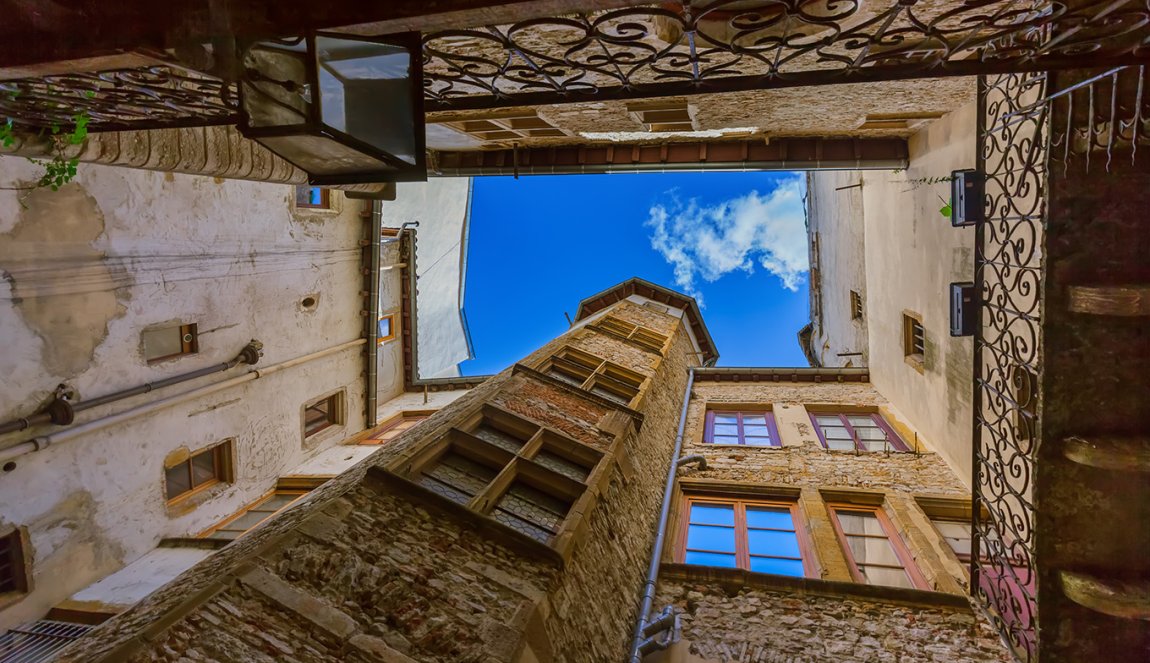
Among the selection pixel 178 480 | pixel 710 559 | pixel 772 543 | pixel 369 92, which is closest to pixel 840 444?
pixel 772 543

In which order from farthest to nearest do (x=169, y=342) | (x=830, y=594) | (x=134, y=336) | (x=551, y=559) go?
(x=169, y=342) → (x=134, y=336) → (x=830, y=594) → (x=551, y=559)

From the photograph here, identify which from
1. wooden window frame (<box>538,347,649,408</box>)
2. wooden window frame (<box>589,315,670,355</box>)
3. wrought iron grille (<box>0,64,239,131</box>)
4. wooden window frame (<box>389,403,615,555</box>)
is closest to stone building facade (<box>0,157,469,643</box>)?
wrought iron grille (<box>0,64,239,131</box>)

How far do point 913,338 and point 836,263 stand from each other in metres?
8.33

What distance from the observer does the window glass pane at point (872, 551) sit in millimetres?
7863

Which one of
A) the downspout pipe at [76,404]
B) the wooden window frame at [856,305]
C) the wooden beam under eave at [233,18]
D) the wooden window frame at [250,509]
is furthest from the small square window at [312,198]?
the wooden window frame at [856,305]

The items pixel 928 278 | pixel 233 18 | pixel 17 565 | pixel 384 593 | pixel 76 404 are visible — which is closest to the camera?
pixel 233 18

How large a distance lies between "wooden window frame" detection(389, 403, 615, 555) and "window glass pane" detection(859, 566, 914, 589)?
355 cm

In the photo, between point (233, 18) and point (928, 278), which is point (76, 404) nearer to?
point (233, 18)

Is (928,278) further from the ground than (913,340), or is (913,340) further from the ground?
(928,278)

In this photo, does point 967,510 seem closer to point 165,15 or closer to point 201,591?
point 201,591

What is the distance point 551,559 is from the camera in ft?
18.5

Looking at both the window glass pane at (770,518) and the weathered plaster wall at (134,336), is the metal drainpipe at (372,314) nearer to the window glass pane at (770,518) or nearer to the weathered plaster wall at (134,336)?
the weathered plaster wall at (134,336)

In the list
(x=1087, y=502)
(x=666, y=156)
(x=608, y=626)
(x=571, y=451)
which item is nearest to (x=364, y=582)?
(x=608, y=626)

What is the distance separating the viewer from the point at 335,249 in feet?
44.2
